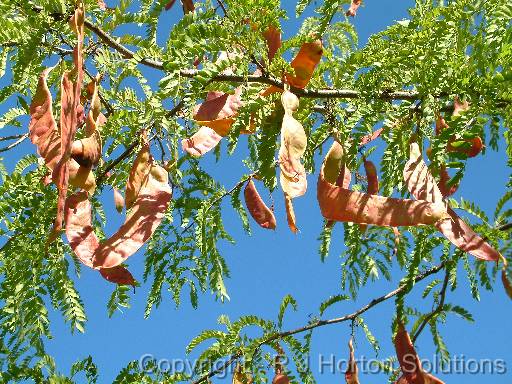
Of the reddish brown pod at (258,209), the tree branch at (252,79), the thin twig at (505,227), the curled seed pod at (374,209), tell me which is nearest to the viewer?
the curled seed pod at (374,209)

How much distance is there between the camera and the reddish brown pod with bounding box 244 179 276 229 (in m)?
2.27

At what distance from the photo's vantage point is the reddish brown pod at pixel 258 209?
227cm

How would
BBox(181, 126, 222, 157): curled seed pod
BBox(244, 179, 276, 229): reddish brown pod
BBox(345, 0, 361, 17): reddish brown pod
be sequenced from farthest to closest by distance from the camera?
BBox(345, 0, 361, 17): reddish brown pod < BBox(244, 179, 276, 229): reddish brown pod < BBox(181, 126, 222, 157): curled seed pod

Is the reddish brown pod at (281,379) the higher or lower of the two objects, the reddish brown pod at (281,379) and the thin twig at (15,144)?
the lower

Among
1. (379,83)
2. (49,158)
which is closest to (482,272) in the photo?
(379,83)

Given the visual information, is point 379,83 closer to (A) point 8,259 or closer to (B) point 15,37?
(B) point 15,37

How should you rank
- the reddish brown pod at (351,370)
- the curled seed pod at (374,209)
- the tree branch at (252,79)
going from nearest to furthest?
the curled seed pod at (374,209), the tree branch at (252,79), the reddish brown pod at (351,370)

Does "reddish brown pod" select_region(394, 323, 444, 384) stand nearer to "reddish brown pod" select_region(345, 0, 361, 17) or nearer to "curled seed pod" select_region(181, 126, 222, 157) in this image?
"curled seed pod" select_region(181, 126, 222, 157)

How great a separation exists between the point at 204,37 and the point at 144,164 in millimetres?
349

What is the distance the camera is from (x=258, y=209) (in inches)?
91.0

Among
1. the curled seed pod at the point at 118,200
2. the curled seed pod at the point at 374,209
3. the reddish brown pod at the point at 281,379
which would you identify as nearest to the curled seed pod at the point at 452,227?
the curled seed pod at the point at 374,209

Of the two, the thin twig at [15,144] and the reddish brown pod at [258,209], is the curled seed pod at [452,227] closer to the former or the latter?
the reddish brown pod at [258,209]

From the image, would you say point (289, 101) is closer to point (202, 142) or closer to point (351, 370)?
point (202, 142)

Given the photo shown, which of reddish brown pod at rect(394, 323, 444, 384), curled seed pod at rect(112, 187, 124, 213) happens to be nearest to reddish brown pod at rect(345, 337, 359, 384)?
reddish brown pod at rect(394, 323, 444, 384)
